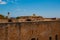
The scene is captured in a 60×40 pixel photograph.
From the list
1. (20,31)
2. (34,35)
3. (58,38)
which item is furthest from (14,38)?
(58,38)

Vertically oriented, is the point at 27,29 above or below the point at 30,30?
above

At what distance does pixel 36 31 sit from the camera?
15.6 m

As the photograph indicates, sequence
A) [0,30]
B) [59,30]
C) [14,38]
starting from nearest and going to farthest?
1. [0,30]
2. [14,38]
3. [59,30]

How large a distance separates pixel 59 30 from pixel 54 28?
4.17 ft

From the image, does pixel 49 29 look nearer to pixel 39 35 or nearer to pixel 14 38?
pixel 39 35

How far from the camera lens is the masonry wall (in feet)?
42.0

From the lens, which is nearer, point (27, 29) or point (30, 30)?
point (27, 29)

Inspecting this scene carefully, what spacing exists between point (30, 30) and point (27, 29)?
0.44 metres

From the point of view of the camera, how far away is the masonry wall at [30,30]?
503 inches

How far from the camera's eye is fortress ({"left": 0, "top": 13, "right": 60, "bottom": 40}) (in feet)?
42.0

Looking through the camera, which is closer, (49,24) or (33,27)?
(33,27)

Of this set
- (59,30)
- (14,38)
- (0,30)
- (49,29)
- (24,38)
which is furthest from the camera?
(59,30)

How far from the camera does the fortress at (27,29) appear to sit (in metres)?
12.8

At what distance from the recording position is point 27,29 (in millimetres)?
14641
